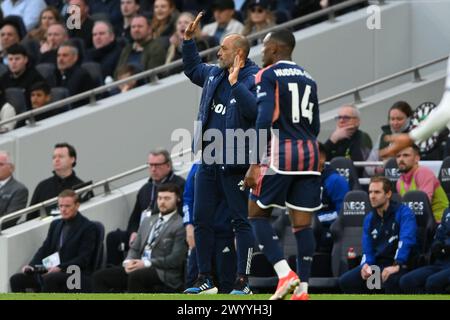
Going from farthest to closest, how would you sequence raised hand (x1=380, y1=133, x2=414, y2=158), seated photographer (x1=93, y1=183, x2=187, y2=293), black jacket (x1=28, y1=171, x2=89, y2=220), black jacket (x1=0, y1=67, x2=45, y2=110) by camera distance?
1. black jacket (x1=0, y1=67, x2=45, y2=110)
2. black jacket (x1=28, y1=171, x2=89, y2=220)
3. seated photographer (x1=93, y1=183, x2=187, y2=293)
4. raised hand (x1=380, y1=133, x2=414, y2=158)

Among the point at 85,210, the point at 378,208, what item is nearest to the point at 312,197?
the point at 378,208

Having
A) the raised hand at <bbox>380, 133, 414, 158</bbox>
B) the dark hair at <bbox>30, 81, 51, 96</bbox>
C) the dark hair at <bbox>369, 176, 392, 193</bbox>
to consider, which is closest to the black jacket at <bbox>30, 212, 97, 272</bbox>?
the dark hair at <bbox>30, 81, 51, 96</bbox>

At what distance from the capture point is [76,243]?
1725 cm

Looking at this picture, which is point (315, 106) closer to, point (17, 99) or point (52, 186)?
point (52, 186)

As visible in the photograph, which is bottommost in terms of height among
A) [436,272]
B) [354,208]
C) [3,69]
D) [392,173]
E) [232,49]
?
[436,272]

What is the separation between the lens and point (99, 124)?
65.9ft

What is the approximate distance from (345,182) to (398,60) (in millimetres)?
4988

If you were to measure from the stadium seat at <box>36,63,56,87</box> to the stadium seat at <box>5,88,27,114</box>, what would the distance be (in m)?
0.66

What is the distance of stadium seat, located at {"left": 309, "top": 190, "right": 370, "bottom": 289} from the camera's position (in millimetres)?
16578

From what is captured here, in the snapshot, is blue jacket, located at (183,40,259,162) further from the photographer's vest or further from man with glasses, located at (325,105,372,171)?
man with glasses, located at (325,105,372,171)

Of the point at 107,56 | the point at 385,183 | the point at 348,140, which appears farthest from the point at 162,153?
the point at 107,56

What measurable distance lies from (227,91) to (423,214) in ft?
11.8
